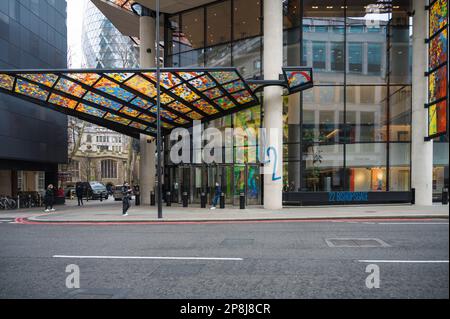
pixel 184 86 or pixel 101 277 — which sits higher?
A: pixel 184 86

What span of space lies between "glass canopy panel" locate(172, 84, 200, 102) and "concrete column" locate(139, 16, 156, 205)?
833cm

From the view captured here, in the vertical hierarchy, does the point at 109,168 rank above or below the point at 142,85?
below

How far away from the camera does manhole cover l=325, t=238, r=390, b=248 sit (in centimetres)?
879

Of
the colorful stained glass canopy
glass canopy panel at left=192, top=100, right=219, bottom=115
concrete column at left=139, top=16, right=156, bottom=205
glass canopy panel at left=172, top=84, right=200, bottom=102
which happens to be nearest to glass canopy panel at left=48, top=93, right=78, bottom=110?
the colorful stained glass canopy

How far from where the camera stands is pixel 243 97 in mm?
20719

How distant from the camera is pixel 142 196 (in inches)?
1051

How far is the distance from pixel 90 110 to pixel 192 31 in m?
9.82

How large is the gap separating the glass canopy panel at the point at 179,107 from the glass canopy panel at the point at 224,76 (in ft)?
13.4

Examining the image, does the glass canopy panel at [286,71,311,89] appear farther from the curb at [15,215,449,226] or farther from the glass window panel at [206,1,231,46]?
the curb at [15,215,449,226]

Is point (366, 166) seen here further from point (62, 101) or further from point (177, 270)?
point (177, 270)

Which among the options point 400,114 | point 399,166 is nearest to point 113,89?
point 400,114
